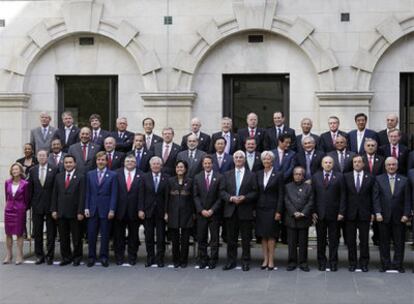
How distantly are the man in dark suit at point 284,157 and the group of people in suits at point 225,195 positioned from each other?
18 mm

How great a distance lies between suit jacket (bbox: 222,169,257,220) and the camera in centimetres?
1232

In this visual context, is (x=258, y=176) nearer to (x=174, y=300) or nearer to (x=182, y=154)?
(x=182, y=154)

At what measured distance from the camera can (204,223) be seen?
12.5 metres

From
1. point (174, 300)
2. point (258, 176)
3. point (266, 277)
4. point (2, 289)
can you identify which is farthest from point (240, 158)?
point (2, 289)

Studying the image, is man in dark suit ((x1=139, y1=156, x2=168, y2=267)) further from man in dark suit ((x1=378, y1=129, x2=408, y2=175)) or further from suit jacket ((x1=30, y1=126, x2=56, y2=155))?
man in dark suit ((x1=378, y1=129, x2=408, y2=175))

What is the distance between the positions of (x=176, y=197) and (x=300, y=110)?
4155 mm

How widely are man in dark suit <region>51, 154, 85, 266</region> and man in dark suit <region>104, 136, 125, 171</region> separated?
2.37 feet

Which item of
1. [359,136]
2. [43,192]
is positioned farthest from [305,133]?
[43,192]

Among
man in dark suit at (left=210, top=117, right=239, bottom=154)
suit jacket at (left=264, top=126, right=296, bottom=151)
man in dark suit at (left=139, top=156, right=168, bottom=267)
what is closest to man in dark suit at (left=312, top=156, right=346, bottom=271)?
suit jacket at (left=264, top=126, right=296, bottom=151)

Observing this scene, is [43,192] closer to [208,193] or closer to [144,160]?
[144,160]

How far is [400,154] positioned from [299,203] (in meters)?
2.24

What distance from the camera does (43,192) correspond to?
1299 cm

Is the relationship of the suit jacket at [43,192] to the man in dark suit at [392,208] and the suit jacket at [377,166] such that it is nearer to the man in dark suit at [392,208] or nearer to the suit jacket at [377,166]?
the suit jacket at [377,166]

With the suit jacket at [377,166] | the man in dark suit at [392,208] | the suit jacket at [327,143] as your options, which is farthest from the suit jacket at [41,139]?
the man in dark suit at [392,208]
